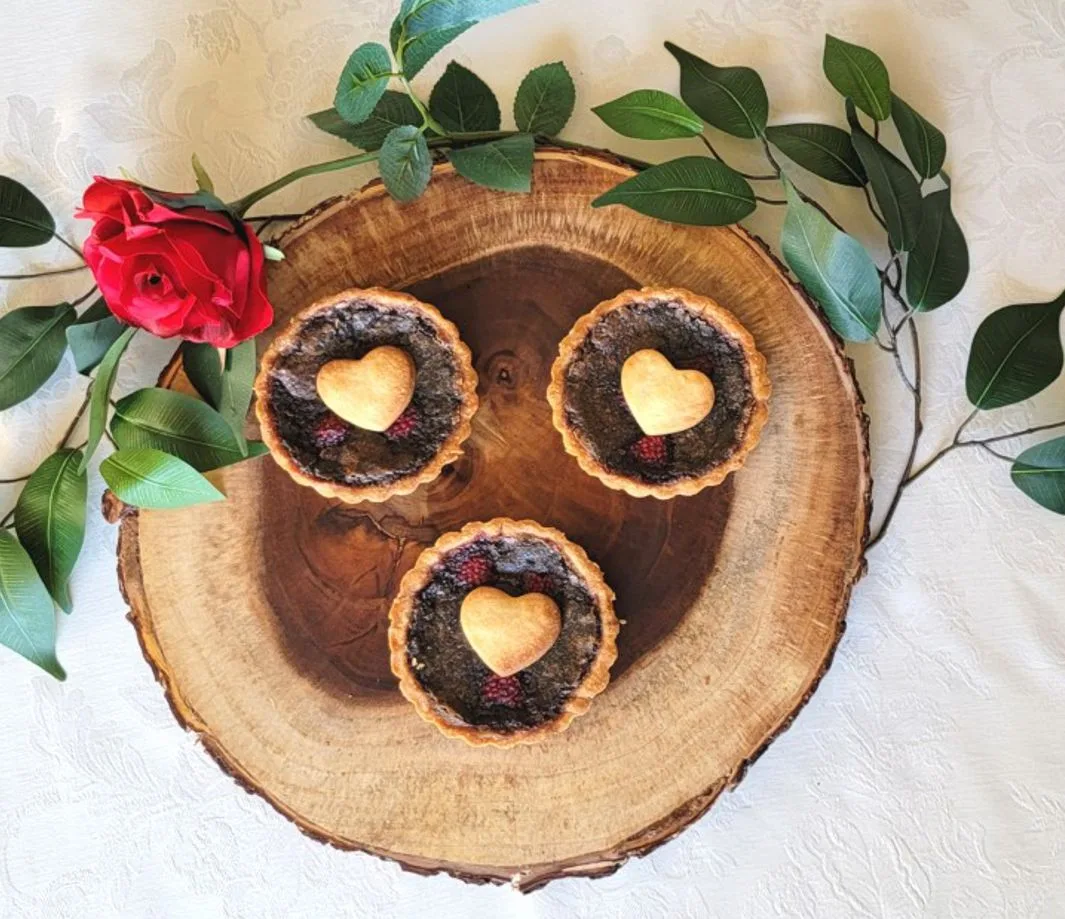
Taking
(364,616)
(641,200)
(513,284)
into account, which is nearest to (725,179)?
(641,200)

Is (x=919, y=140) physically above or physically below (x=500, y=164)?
above

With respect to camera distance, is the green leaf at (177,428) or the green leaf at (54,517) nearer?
the green leaf at (177,428)

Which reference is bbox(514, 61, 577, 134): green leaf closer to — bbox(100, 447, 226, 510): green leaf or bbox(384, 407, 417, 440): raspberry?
bbox(384, 407, 417, 440): raspberry

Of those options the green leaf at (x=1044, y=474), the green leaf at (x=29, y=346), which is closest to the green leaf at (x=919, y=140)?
the green leaf at (x=1044, y=474)

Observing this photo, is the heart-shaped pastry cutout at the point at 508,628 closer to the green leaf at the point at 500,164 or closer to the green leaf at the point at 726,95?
the green leaf at the point at 500,164

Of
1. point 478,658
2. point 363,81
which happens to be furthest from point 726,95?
point 478,658

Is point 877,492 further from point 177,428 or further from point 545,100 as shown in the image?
point 177,428

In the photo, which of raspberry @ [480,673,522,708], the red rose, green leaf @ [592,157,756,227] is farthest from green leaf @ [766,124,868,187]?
raspberry @ [480,673,522,708]
